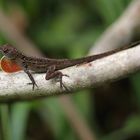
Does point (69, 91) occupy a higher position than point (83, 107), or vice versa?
point (83, 107)

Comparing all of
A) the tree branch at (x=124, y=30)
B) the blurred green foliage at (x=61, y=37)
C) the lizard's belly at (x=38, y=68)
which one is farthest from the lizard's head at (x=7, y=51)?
the tree branch at (x=124, y=30)

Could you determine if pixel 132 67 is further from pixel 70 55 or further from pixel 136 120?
pixel 70 55

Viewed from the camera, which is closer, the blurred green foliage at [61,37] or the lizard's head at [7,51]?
the lizard's head at [7,51]

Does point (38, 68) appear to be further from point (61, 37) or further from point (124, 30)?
point (61, 37)

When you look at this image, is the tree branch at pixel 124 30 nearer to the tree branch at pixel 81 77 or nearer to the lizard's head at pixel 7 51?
the lizard's head at pixel 7 51

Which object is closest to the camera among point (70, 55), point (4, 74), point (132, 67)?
point (132, 67)

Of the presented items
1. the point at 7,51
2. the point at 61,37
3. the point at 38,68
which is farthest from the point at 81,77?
the point at 61,37

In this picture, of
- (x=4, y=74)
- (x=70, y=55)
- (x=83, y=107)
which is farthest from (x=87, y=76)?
(x=70, y=55)
